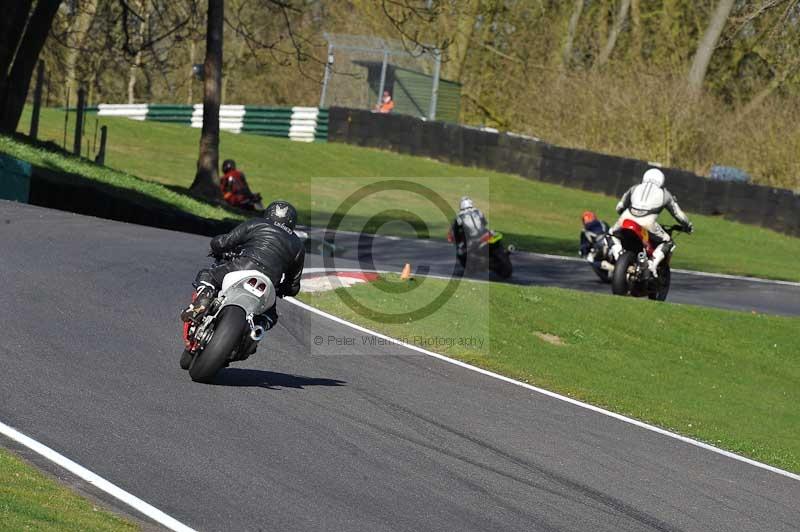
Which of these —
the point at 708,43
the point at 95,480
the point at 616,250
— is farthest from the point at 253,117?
the point at 95,480

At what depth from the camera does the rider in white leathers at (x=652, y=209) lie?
646 inches

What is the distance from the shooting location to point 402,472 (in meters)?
7.15

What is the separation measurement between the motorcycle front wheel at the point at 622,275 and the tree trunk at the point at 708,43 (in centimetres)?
2520

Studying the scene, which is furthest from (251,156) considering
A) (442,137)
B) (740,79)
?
(740,79)

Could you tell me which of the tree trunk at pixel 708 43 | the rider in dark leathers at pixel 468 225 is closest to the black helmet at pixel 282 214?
the rider in dark leathers at pixel 468 225

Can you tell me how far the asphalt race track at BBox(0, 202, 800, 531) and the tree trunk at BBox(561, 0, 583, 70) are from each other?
3922cm

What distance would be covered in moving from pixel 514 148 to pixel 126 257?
23831 millimetres

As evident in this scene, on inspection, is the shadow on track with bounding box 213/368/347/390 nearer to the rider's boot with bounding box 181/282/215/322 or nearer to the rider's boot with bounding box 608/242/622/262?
the rider's boot with bounding box 181/282/215/322

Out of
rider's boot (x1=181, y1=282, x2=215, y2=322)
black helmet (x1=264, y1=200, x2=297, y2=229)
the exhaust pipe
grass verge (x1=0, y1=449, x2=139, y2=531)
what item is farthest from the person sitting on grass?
grass verge (x1=0, y1=449, x2=139, y2=531)

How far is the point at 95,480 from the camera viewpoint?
6137mm

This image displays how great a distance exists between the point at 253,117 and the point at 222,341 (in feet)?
113

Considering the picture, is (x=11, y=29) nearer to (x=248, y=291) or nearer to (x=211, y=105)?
(x=211, y=105)

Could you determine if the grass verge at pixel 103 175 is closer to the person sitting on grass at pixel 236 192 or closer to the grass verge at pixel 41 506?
the person sitting on grass at pixel 236 192

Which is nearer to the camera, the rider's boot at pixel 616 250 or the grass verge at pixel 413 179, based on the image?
the rider's boot at pixel 616 250
